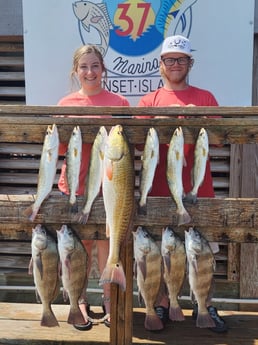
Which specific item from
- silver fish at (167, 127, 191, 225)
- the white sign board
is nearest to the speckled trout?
silver fish at (167, 127, 191, 225)

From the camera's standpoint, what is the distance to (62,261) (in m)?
2.49

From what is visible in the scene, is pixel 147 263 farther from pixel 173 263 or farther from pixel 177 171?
pixel 177 171

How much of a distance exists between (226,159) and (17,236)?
1941 mm

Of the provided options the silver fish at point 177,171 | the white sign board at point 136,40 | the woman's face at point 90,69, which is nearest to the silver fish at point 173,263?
the silver fish at point 177,171

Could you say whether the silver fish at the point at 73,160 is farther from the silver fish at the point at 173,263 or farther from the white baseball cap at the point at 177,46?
the white baseball cap at the point at 177,46

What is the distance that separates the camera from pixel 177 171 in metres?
2.49

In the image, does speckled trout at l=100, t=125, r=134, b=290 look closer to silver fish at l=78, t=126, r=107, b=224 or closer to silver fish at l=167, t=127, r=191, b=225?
silver fish at l=78, t=126, r=107, b=224

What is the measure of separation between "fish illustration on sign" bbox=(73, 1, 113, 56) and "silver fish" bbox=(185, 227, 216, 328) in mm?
1919

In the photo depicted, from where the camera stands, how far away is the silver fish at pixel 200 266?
2473mm

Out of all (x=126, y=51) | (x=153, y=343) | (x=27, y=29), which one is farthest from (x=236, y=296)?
(x=27, y=29)

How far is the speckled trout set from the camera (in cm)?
241

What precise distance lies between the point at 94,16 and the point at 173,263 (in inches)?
84.7

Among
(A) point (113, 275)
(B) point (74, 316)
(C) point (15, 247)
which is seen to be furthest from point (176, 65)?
(C) point (15, 247)

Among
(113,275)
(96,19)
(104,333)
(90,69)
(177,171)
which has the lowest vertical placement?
(104,333)
